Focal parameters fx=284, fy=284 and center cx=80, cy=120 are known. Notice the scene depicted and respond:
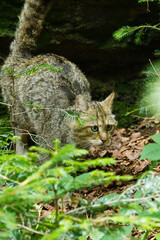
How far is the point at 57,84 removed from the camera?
4.27 metres

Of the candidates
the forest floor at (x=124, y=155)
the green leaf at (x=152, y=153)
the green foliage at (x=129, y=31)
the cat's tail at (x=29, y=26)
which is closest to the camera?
the green leaf at (x=152, y=153)

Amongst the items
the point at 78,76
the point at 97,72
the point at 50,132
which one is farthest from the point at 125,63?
the point at 50,132

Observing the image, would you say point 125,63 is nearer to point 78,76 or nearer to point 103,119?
point 78,76

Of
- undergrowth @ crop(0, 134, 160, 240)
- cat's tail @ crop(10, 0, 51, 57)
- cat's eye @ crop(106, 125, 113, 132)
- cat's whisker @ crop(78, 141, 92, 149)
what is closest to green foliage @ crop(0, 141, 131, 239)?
undergrowth @ crop(0, 134, 160, 240)

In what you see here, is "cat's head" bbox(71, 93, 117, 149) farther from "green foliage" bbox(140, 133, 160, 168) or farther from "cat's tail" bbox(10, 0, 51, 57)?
"green foliage" bbox(140, 133, 160, 168)

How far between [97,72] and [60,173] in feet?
17.5

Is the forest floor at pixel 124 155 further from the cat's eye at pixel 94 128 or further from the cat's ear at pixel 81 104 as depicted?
the cat's ear at pixel 81 104

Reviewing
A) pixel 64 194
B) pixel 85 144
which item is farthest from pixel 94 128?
pixel 64 194

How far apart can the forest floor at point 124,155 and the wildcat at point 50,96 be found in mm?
468

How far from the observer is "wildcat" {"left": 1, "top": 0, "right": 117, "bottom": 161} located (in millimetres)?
3869

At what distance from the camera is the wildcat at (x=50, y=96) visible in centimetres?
387

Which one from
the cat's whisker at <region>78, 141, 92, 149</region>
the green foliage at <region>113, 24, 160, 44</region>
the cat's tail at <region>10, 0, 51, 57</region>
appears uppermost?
the cat's tail at <region>10, 0, 51, 57</region>

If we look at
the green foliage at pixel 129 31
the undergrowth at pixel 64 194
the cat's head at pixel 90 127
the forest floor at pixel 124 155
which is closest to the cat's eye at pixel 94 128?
the cat's head at pixel 90 127

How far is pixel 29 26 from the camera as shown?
463 centimetres
